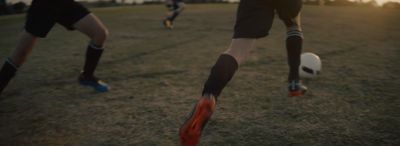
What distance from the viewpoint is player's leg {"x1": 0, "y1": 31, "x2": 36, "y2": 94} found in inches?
111

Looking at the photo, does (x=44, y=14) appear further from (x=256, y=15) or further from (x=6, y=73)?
(x=256, y=15)

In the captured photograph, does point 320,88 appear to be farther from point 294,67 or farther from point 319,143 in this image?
point 319,143

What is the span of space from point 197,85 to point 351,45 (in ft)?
13.7

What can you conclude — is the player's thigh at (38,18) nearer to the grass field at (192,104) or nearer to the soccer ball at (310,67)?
the grass field at (192,104)

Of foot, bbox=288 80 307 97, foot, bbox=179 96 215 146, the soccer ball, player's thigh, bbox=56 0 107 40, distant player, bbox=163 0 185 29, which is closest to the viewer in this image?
Result: foot, bbox=179 96 215 146

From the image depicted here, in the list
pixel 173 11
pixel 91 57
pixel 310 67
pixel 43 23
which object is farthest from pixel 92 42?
pixel 173 11

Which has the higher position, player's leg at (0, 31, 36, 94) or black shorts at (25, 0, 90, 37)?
black shorts at (25, 0, 90, 37)

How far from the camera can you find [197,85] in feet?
11.9

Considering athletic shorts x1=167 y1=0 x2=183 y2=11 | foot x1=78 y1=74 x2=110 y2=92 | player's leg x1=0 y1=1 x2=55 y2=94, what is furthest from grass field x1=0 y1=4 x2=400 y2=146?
athletic shorts x1=167 y1=0 x2=183 y2=11

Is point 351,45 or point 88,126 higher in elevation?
point 88,126

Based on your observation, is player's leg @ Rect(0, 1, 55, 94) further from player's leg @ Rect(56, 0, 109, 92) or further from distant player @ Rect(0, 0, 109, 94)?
player's leg @ Rect(56, 0, 109, 92)

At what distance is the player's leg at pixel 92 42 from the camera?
307 centimetres

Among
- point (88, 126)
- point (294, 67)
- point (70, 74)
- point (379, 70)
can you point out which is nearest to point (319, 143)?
point (294, 67)

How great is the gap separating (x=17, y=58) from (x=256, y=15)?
2.05 metres
